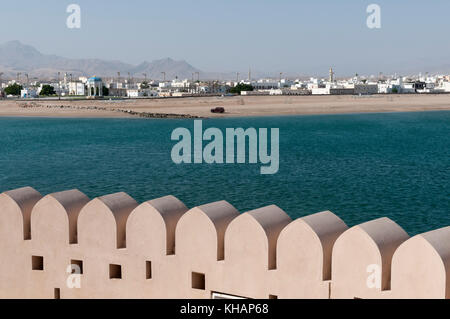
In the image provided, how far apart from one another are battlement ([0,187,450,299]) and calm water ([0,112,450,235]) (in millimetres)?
14096

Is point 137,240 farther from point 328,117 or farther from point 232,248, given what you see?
point 328,117

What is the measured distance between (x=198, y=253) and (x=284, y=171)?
28.0 m

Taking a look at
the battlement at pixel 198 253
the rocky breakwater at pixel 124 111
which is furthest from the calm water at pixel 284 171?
the battlement at pixel 198 253

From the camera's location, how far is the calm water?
78.1ft

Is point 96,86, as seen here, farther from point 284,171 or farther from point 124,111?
point 284,171

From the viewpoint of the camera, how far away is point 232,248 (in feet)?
17.0

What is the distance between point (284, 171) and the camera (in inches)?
1300

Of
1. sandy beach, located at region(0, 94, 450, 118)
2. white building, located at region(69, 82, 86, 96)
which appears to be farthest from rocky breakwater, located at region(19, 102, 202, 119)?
white building, located at region(69, 82, 86, 96)

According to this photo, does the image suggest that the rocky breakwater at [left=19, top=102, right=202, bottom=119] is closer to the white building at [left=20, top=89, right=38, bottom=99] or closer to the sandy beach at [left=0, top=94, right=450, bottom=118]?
the sandy beach at [left=0, top=94, right=450, bottom=118]

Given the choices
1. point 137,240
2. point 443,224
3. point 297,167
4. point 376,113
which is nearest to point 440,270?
point 137,240

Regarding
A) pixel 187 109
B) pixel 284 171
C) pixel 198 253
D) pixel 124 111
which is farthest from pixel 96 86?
pixel 198 253

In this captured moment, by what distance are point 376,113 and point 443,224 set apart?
7228cm

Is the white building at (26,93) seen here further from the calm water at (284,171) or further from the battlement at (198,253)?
the battlement at (198,253)

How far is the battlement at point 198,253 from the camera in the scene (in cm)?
464
